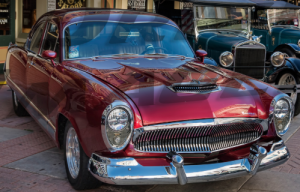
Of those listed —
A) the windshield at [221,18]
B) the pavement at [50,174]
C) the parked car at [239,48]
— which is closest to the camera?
the pavement at [50,174]

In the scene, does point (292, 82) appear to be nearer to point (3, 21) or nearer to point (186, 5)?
point (186, 5)

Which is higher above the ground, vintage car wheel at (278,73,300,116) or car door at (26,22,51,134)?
car door at (26,22,51,134)

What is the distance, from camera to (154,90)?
3.45 meters

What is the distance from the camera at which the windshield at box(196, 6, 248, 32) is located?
356 inches

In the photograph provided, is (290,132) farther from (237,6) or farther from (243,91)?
(237,6)

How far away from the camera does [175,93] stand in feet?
11.3

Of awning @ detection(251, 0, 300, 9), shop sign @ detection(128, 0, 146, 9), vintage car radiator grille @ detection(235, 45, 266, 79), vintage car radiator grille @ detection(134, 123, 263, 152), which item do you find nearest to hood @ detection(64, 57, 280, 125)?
vintage car radiator grille @ detection(134, 123, 263, 152)

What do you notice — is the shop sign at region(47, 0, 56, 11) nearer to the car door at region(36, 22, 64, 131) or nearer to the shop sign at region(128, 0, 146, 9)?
the shop sign at region(128, 0, 146, 9)

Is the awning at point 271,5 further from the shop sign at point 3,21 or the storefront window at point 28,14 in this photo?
the shop sign at point 3,21

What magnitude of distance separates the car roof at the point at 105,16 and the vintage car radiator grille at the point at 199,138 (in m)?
1.95

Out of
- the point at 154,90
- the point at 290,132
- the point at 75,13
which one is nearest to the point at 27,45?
the point at 75,13

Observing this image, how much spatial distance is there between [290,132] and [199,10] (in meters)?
3.84

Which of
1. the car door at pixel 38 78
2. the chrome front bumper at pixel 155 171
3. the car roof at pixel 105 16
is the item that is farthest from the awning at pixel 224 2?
the chrome front bumper at pixel 155 171

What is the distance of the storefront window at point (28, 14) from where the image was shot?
10.8m
